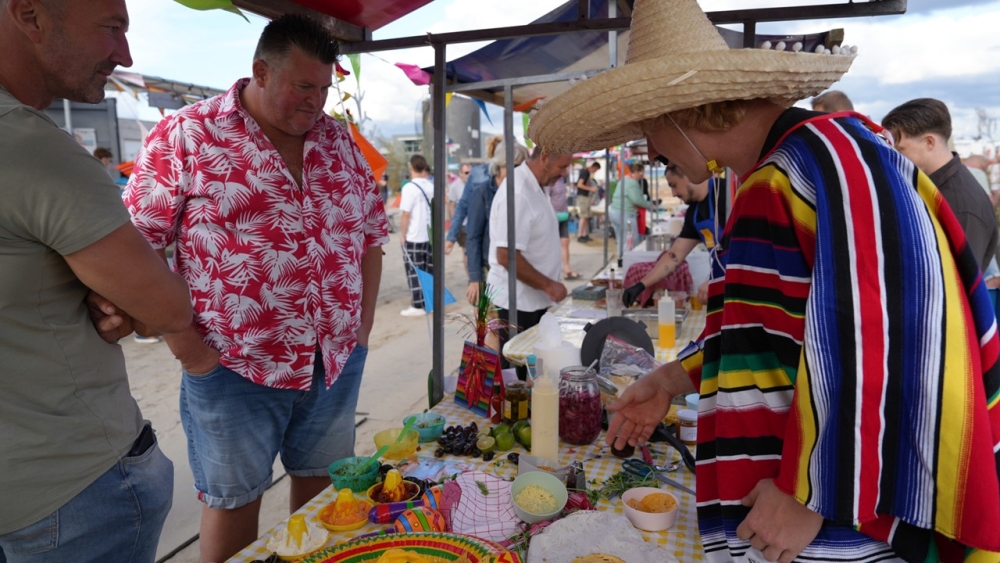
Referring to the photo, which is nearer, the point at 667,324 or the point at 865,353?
the point at 865,353

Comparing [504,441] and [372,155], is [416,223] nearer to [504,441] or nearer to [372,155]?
[372,155]

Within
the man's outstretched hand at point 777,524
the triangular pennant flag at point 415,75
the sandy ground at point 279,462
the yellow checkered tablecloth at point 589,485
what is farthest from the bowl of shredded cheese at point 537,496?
the triangular pennant flag at point 415,75

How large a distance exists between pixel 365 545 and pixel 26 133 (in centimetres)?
101

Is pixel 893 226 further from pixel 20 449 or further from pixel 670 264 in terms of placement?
pixel 670 264

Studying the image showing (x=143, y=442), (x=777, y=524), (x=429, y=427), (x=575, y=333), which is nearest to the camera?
(x=777, y=524)

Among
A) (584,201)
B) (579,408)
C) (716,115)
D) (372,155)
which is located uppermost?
(372,155)

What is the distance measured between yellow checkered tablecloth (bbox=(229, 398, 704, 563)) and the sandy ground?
85 centimetres

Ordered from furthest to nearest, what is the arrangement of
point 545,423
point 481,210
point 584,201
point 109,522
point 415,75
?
point 584,201, point 481,210, point 415,75, point 545,423, point 109,522

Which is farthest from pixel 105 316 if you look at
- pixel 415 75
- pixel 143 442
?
pixel 415 75

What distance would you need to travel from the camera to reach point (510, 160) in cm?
335

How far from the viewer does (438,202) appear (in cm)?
262

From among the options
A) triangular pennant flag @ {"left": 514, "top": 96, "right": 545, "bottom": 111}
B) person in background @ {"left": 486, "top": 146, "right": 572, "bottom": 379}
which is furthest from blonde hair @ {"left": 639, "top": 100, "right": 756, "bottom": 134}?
triangular pennant flag @ {"left": 514, "top": 96, "right": 545, "bottom": 111}

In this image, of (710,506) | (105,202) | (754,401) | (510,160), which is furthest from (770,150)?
(510,160)

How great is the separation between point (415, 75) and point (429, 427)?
2551mm
